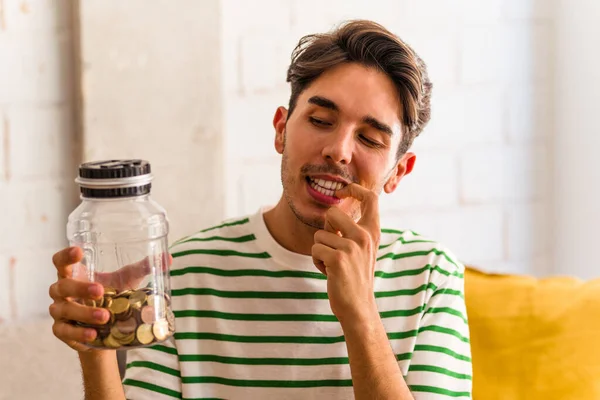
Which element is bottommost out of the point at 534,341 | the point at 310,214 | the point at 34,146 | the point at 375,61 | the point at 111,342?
the point at 534,341

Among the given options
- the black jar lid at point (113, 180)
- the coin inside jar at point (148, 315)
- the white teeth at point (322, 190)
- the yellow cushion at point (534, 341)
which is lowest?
the yellow cushion at point (534, 341)

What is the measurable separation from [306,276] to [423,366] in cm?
24

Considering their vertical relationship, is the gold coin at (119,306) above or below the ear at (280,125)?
below

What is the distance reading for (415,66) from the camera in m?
1.56

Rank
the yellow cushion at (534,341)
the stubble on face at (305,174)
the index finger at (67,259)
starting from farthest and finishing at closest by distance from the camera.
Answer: the yellow cushion at (534,341) < the stubble on face at (305,174) < the index finger at (67,259)

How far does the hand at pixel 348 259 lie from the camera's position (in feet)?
4.52

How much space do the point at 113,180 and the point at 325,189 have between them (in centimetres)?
46

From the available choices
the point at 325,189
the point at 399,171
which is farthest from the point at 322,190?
the point at 399,171

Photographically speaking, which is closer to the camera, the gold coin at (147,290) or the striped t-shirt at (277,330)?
the gold coin at (147,290)

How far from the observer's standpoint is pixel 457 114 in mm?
2188

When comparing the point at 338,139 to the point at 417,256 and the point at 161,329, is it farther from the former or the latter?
the point at 161,329

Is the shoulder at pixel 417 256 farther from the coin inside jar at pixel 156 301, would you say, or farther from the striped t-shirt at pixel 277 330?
the coin inside jar at pixel 156 301

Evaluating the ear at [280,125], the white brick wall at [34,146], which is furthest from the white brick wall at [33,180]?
the ear at [280,125]

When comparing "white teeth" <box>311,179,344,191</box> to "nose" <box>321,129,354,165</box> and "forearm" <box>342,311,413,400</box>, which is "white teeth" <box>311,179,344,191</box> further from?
"forearm" <box>342,311,413,400</box>
